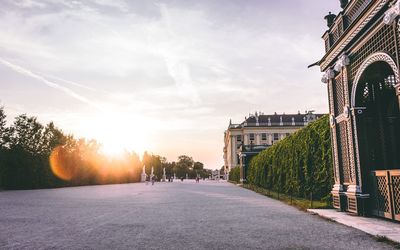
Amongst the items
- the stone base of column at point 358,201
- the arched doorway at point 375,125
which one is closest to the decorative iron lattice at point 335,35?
the arched doorway at point 375,125

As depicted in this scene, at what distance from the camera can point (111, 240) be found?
656 cm

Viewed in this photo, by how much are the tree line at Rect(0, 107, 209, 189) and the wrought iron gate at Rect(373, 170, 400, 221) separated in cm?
3495

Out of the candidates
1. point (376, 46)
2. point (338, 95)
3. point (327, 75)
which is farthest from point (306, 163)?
point (376, 46)

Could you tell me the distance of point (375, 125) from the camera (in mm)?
10547

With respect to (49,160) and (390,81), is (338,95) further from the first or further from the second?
(49,160)

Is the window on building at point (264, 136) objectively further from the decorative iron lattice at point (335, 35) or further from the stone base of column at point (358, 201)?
the stone base of column at point (358, 201)

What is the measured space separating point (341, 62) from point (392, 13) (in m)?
3.61

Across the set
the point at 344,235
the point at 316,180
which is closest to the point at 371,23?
the point at 344,235

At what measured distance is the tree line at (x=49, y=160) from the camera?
34.1 m

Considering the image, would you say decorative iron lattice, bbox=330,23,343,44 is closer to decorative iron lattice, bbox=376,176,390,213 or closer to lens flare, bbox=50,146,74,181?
decorative iron lattice, bbox=376,176,390,213

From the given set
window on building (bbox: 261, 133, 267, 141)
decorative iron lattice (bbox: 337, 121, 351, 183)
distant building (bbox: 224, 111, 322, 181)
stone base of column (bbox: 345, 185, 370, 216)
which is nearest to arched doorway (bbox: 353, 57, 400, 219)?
stone base of column (bbox: 345, 185, 370, 216)

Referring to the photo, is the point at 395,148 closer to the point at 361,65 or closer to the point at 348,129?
the point at 348,129

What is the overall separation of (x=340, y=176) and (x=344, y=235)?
513 centimetres

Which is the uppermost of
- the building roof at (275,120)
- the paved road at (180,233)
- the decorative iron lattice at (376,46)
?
the building roof at (275,120)
